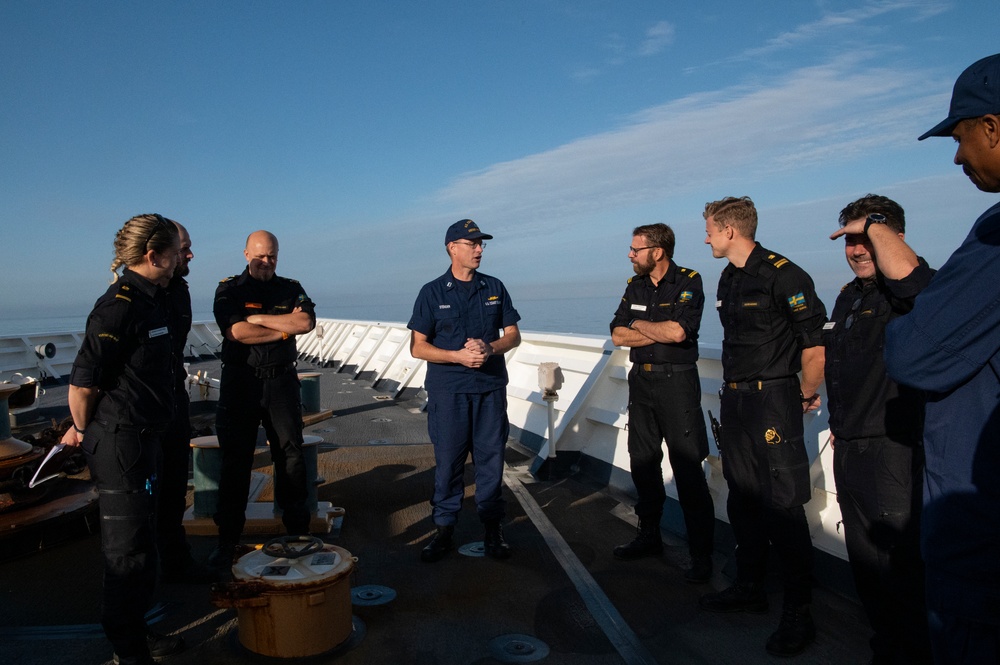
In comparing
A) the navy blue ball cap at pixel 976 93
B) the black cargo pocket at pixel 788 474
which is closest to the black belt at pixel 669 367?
the black cargo pocket at pixel 788 474

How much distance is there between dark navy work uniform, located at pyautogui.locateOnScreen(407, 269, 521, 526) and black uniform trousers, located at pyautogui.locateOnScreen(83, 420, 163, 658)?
5.58ft

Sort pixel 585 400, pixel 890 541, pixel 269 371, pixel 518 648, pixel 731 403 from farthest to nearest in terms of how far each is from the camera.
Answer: pixel 585 400 → pixel 269 371 → pixel 731 403 → pixel 518 648 → pixel 890 541

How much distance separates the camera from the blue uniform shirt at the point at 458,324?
4105mm

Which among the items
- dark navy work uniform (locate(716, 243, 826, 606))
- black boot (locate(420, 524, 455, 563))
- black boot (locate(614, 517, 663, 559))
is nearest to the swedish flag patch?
dark navy work uniform (locate(716, 243, 826, 606))

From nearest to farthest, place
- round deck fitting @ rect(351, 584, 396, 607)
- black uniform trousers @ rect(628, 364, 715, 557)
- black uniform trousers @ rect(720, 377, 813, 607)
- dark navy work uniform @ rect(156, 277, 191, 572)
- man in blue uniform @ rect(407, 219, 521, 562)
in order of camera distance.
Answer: black uniform trousers @ rect(720, 377, 813, 607) < round deck fitting @ rect(351, 584, 396, 607) < dark navy work uniform @ rect(156, 277, 191, 572) < black uniform trousers @ rect(628, 364, 715, 557) < man in blue uniform @ rect(407, 219, 521, 562)

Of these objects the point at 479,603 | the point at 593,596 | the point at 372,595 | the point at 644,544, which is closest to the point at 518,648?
the point at 479,603

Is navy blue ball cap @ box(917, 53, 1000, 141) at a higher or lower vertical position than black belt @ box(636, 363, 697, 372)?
higher

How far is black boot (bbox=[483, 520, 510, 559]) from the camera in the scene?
3.85 m

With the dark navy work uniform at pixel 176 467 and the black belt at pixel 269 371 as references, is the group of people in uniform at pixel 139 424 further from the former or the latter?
the black belt at pixel 269 371

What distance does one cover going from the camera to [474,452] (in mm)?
4203

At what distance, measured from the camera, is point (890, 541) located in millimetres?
2527

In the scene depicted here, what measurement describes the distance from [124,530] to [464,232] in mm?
2420

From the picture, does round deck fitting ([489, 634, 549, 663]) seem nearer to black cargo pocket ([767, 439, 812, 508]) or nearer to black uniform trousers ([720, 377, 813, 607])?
black uniform trousers ([720, 377, 813, 607])

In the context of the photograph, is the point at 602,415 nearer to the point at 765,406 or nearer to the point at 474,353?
the point at 474,353
